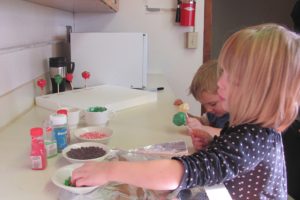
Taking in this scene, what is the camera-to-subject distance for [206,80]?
4.13 feet

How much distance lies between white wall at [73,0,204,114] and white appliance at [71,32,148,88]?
0.49m

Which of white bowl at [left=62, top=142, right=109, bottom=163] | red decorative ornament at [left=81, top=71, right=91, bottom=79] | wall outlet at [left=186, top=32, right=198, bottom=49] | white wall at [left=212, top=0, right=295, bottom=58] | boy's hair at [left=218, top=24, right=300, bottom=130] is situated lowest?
white bowl at [left=62, top=142, right=109, bottom=163]

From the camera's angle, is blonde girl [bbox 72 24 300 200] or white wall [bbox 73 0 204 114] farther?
white wall [bbox 73 0 204 114]

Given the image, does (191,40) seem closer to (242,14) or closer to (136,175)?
(136,175)

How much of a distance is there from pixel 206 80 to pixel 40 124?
640mm

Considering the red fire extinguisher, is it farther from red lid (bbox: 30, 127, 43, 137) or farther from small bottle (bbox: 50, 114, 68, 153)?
red lid (bbox: 30, 127, 43, 137)

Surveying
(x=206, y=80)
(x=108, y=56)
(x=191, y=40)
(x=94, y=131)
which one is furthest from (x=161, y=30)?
(x=94, y=131)

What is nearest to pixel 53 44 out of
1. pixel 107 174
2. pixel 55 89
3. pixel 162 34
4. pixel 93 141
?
pixel 55 89

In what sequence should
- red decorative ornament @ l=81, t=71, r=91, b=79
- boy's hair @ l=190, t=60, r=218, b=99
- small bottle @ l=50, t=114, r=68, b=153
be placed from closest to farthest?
small bottle @ l=50, t=114, r=68, b=153, boy's hair @ l=190, t=60, r=218, b=99, red decorative ornament @ l=81, t=71, r=91, b=79

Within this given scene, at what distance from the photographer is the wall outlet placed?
7.14 ft

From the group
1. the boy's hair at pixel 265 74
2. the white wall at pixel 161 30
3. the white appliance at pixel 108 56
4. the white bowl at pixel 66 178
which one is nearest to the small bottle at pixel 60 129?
the white bowl at pixel 66 178

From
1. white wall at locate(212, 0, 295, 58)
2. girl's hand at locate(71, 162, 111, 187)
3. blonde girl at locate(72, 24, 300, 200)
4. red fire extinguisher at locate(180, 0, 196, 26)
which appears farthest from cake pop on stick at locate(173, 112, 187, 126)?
white wall at locate(212, 0, 295, 58)

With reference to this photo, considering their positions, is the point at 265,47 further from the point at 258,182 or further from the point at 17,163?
the point at 17,163

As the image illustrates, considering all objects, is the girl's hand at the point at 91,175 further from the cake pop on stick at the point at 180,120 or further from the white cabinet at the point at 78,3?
the white cabinet at the point at 78,3
